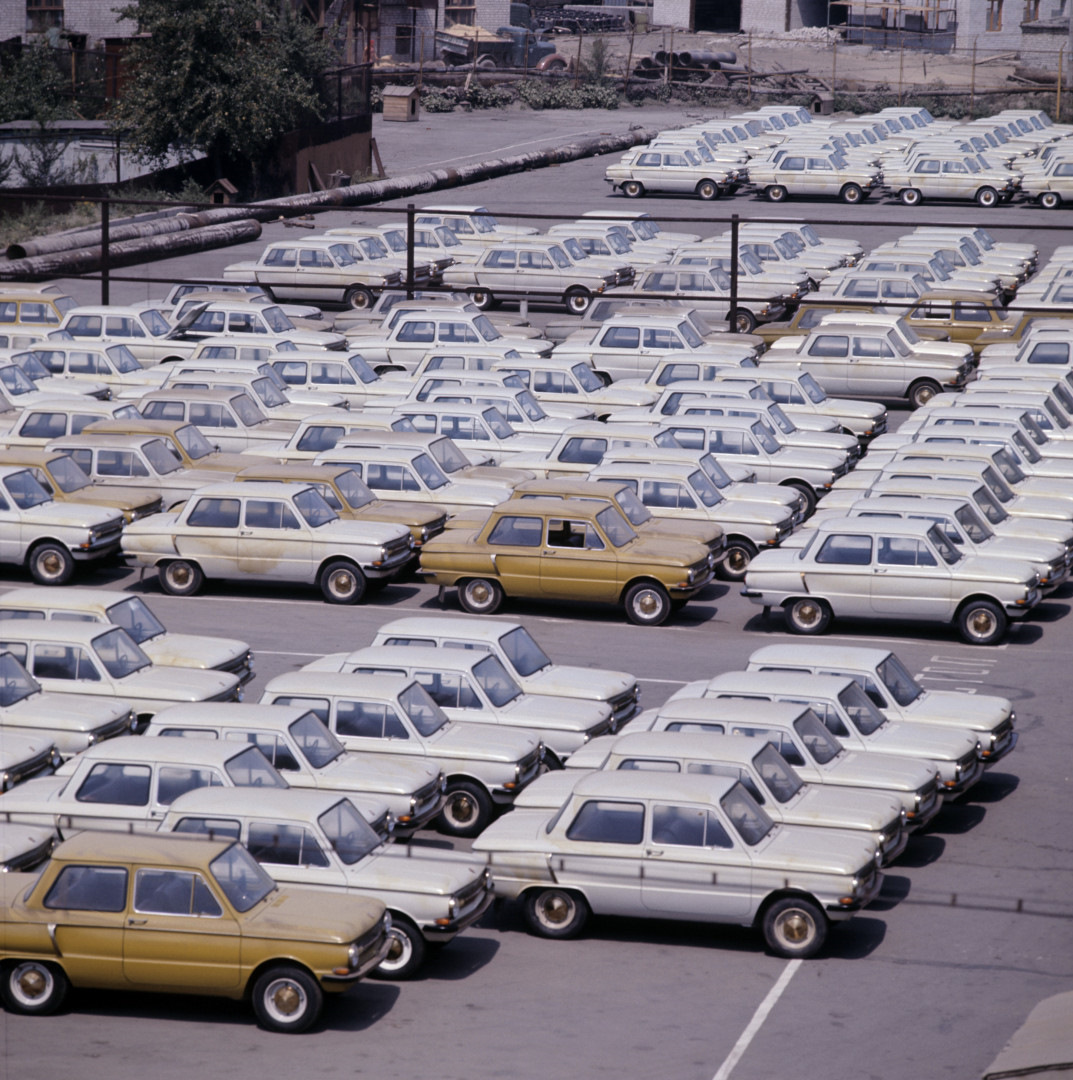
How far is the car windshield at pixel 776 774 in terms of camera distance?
14742mm

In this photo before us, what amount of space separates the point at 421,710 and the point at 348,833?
9.61 ft

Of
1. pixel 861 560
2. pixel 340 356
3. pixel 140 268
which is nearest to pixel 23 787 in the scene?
pixel 861 560

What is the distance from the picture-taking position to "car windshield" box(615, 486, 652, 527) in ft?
75.9

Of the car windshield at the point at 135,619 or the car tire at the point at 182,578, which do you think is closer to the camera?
the car windshield at the point at 135,619

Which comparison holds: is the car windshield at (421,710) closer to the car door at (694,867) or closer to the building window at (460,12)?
the car door at (694,867)

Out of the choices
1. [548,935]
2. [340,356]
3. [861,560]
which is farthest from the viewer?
[340,356]

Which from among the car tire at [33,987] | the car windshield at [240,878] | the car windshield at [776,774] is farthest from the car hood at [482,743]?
the car tire at [33,987]

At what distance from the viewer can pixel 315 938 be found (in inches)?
482

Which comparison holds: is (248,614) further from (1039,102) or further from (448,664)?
(1039,102)

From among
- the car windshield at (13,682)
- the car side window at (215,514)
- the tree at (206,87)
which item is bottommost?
the car windshield at (13,682)

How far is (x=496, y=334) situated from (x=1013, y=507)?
41.7ft

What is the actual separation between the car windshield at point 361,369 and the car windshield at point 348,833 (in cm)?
1805

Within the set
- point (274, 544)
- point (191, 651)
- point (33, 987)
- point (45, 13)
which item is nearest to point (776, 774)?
point (33, 987)

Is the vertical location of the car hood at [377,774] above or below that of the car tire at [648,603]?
above
